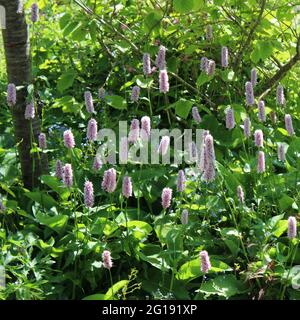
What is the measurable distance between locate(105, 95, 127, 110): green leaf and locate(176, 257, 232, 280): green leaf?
1227mm

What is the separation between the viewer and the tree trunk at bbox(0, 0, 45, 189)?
11.0ft

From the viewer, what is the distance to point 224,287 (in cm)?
275

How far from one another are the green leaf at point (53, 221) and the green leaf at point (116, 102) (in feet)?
3.10

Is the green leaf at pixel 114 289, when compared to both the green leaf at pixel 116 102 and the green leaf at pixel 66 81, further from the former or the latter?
the green leaf at pixel 66 81

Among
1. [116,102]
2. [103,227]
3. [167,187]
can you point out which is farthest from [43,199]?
[116,102]

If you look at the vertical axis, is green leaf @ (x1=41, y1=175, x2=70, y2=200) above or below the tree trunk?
below

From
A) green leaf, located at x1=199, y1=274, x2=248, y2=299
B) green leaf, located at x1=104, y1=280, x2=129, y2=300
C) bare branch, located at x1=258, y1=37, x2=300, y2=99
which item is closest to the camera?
green leaf, located at x1=104, y1=280, x2=129, y2=300

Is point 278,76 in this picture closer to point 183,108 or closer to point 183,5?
point 183,108

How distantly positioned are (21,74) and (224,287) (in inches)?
59.8

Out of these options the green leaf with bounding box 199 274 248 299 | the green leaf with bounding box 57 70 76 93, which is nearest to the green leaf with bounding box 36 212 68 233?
the green leaf with bounding box 199 274 248 299

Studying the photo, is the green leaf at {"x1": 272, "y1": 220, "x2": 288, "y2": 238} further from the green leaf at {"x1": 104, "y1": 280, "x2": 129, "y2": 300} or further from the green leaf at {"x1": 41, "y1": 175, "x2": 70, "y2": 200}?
the green leaf at {"x1": 41, "y1": 175, "x2": 70, "y2": 200}

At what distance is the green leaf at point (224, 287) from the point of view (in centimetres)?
272

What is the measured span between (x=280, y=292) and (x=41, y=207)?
1.21 m

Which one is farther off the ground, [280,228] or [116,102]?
[116,102]
